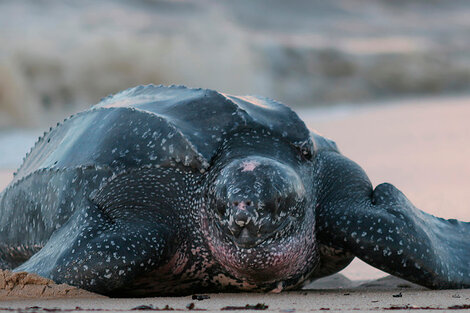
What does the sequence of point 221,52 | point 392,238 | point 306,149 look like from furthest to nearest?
point 221,52, point 306,149, point 392,238

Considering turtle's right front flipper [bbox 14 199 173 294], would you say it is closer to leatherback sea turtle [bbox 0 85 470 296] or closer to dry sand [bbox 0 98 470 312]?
leatherback sea turtle [bbox 0 85 470 296]

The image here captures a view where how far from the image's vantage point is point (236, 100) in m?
3.39

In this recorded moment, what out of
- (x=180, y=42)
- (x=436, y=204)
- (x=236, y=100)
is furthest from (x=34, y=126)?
(x=236, y=100)

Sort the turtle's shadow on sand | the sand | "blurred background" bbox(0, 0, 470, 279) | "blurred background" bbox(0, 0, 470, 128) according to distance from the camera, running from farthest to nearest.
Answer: "blurred background" bbox(0, 0, 470, 128)
"blurred background" bbox(0, 0, 470, 279)
the turtle's shadow on sand
the sand

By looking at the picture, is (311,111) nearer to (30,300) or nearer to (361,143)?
(361,143)

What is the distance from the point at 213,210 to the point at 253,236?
0.27m

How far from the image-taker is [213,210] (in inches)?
117

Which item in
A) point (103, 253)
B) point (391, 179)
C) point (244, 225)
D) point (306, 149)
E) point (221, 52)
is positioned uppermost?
point (221, 52)

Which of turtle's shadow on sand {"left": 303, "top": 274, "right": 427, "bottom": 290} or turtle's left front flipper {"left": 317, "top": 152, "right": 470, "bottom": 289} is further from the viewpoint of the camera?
turtle's shadow on sand {"left": 303, "top": 274, "right": 427, "bottom": 290}

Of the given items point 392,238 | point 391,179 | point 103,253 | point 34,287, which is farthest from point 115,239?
point 391,179

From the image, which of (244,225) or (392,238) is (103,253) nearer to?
(244,225)

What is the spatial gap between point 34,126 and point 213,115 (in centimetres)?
1040

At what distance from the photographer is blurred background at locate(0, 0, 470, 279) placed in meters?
8.12

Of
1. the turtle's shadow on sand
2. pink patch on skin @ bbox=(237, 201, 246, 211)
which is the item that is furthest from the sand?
the turtle's shadow on sand
